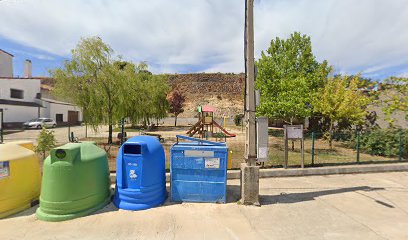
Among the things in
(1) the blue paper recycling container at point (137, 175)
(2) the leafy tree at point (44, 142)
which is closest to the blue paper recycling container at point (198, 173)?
(1) the blue paper recycling container at point (137, 175)

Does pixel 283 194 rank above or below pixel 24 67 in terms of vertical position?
below

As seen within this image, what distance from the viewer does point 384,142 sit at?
973 centimetres

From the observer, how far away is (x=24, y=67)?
39.7 metres

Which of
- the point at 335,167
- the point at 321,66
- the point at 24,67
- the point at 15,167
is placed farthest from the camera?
the point at 24,67

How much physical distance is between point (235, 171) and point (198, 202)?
2041 millimetres

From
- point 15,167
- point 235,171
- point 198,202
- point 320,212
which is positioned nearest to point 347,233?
point 320,212

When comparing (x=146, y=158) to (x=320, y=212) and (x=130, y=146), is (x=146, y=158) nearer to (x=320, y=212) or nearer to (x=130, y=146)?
(x=130, y=146)

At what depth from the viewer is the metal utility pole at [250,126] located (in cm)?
471

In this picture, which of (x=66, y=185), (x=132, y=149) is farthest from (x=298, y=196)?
(x=66, y=185)

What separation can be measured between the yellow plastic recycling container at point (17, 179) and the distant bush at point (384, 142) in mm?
12393

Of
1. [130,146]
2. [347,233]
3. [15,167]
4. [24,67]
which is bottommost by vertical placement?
[347,233]

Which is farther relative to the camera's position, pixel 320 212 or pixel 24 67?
pixel 24 67

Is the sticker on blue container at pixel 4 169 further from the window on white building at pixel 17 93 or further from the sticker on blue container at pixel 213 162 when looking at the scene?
the window on white building at pixel 17 93

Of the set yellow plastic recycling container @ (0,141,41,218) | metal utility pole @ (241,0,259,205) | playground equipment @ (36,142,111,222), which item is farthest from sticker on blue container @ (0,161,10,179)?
metal utility pole @ (241,0,259,205)
